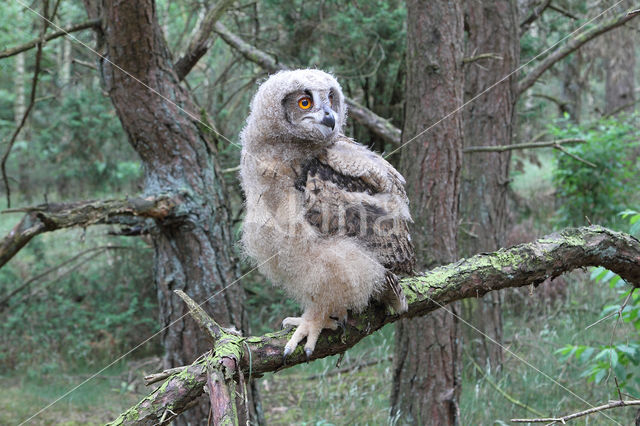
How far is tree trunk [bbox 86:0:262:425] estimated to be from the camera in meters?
4.14

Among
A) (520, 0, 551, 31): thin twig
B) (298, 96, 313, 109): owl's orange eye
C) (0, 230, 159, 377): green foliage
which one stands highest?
(520, 0, 551, 31): thin twig

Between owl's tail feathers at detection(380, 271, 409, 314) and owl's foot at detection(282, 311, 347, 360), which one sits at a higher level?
owl's tail feathers at detection(380, 271, 409, 314)

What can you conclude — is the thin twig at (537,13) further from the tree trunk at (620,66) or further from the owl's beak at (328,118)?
the owl's beak at (328,118)

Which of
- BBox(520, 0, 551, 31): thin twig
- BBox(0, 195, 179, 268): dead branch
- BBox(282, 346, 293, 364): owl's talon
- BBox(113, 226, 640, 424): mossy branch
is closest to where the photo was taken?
BBox(282, 346, 293, 364): owl's talon

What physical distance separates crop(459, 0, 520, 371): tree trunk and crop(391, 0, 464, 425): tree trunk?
1889 millimetres

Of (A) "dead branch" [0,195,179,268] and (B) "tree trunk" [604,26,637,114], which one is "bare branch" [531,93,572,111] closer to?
(B) "tree trunk" [604,26,637,114]

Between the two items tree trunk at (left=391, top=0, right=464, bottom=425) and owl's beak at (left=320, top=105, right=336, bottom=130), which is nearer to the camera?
owl's beak at (left=320, top=105, right=336, bottom=130)

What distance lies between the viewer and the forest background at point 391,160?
473cm

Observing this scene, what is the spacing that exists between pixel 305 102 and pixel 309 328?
1.13m

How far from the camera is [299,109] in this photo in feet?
8.70

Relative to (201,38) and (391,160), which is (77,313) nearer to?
(391,160)

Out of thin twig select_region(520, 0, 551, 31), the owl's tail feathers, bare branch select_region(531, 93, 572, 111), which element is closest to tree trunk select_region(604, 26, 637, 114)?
bare branch select_region(531, 93, 572, 111)

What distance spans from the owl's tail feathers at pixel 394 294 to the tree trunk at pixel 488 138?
3.61m

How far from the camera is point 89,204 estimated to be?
3732mm
